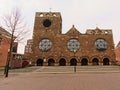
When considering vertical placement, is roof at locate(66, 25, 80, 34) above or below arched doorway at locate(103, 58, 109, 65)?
above

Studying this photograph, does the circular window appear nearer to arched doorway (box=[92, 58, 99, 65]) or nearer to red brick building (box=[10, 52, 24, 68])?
red brick building (box=[10, 52, 24, 68])

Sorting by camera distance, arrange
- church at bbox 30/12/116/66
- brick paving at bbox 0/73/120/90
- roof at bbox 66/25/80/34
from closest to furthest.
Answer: brick paving at bbox 0/73/120/90
church at bbox 30/12/116/66
roof at bbox 66/25/80/34

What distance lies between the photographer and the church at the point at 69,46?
3947 cm

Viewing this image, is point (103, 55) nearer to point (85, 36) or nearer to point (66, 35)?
point (85, 36)

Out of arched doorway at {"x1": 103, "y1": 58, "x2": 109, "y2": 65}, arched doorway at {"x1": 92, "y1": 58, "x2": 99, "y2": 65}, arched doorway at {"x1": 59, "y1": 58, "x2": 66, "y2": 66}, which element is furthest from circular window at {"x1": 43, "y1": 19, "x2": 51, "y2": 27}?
arched doorway at {"x1": 103, "y1": 58, "x2": 109, "y2": 65}

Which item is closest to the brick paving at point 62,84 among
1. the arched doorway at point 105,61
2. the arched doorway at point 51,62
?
the arched doorway at point 51,62

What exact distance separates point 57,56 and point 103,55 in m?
13.4

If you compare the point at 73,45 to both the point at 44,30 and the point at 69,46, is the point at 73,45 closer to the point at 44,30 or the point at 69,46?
the point at 69,46

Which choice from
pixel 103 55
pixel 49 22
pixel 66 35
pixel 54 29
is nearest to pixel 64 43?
pixel 66 35

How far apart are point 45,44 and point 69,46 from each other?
735cm

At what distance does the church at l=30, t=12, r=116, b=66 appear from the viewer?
39469 mm

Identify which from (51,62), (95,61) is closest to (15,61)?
(51,62)

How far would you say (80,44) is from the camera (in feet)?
134

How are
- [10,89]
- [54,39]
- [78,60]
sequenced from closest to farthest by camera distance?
[10,89] < [78,60] < [54,39]
